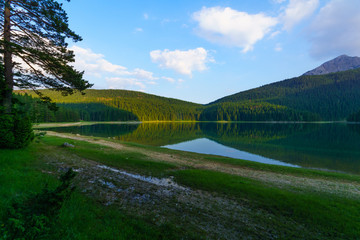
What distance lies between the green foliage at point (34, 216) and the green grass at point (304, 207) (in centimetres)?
831

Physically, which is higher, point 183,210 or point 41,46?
point 41,46

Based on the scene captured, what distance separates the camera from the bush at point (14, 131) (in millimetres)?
13768

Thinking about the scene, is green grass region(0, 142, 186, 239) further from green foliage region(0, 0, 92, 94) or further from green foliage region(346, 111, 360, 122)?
green foliage region(346, 111, 360, 122)

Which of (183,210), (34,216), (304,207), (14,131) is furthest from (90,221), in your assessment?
(14,131)

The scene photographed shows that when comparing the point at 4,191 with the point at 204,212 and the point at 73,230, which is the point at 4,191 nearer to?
the point at 73,230

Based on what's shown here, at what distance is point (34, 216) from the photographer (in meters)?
3.37

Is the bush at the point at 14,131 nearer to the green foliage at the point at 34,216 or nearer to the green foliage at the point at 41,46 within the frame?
the green foliage at the point at 41,46

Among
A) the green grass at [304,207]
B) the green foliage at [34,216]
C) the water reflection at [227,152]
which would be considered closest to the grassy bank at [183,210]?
the green grass at [304,207]

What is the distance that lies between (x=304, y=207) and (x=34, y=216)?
10.8 metres

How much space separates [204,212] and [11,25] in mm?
16466

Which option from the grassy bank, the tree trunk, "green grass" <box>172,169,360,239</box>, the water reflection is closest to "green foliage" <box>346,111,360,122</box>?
the water reflection

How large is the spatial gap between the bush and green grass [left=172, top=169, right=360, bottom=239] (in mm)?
14545

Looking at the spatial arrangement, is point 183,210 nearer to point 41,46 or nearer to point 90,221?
point 90,221

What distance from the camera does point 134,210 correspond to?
7.25m
